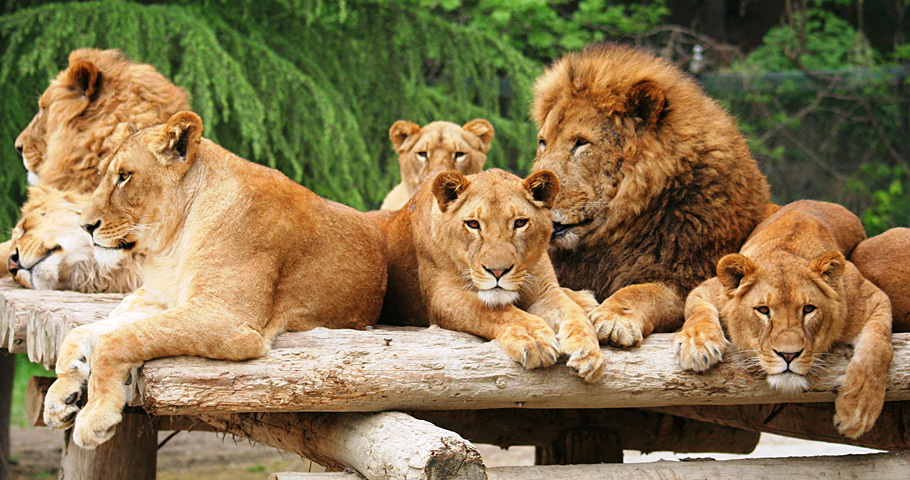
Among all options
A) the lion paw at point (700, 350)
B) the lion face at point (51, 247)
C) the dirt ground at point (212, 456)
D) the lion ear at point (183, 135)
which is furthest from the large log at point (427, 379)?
the dirt ground at point (212, 456)

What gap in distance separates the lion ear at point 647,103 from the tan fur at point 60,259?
2526 millimetres

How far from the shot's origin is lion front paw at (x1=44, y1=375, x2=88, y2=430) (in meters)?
2.77

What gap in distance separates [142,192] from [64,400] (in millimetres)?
760

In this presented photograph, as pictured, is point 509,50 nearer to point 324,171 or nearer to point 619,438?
point 324,171

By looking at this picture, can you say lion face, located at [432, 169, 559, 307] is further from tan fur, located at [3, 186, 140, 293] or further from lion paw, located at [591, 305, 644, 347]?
tan fur, located at [3, 186, 140, 293]

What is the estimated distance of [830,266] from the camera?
3264 mm

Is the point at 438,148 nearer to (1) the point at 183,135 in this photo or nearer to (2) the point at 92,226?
(1) the point at 183,135

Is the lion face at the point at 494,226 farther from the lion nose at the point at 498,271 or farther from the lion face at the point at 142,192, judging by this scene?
the lion face at the point at 142,192

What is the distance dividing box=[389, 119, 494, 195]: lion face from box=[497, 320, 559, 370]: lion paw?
89.5 inches

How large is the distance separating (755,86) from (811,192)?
147cm

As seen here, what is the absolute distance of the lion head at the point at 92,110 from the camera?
4855 millimetres

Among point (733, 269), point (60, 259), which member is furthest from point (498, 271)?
point (60, 259)

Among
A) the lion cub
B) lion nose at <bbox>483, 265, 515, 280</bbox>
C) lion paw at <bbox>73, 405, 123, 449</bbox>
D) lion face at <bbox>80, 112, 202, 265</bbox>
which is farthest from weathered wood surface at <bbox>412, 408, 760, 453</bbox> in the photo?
lion paw at <bbox>73, 405, 123, 449</bbox>

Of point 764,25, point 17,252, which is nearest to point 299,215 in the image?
point 17,252
